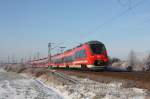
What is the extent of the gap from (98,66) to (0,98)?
15.0 m

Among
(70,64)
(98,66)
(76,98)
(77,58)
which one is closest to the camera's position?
(76,98)

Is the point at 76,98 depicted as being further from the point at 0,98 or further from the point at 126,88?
the point at 0,98

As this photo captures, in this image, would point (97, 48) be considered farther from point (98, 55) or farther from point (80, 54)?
point (80, 54)

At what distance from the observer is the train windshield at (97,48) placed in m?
35.6

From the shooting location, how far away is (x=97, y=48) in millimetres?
36062

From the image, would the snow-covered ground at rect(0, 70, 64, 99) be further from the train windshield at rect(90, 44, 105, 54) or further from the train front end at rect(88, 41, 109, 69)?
the train windshield at rect(90, 44, 105, 54)

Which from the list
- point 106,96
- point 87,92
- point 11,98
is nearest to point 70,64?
point 11,98

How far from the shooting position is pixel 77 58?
41.5m

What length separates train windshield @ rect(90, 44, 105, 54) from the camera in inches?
1403

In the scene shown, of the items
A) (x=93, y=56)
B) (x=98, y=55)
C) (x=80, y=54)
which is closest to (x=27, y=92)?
(x=93, y=56)

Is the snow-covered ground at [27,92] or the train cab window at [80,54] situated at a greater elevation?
the train cab window at [80,54]

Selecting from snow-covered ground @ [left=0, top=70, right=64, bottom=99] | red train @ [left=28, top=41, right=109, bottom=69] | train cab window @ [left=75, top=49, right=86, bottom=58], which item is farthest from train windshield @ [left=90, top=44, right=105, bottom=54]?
snow-covered ground @ [left=0, top=70, right=64, bottom=99]

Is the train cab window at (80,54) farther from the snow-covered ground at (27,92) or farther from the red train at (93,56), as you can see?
the snow-covered ground at (27,92)

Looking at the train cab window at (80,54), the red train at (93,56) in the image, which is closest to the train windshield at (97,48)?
the red train at (93,56)
